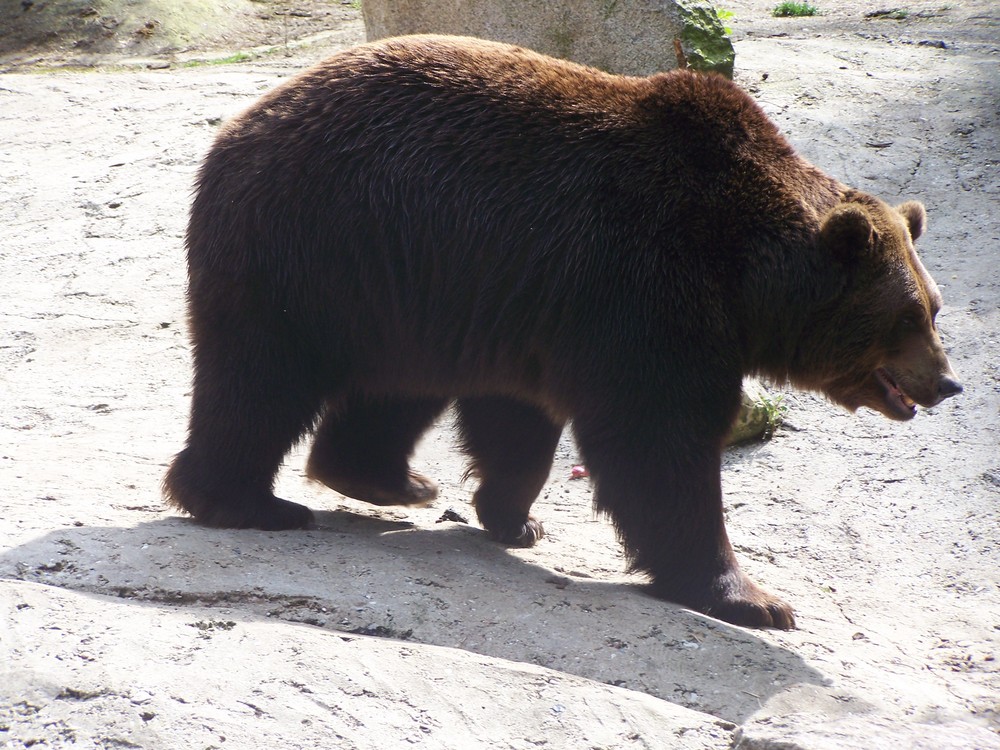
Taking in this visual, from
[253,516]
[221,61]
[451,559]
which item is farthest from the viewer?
[221,61]

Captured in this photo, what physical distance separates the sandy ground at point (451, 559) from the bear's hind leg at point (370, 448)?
7.0 inches

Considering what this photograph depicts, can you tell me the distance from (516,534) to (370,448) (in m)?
0.86

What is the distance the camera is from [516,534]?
560 cm

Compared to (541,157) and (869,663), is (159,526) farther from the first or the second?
(869,663)

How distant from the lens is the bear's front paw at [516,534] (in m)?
5.58

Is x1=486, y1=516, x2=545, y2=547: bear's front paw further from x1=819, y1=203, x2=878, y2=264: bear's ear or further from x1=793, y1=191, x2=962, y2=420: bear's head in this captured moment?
x1=819, y1=203, x2=878, y2=264: bear's ear

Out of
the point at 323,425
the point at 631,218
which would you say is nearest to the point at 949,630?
the point at 631,218

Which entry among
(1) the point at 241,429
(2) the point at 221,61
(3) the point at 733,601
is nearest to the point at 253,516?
(1) the point at 241,429

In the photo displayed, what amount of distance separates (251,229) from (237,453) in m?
0.97

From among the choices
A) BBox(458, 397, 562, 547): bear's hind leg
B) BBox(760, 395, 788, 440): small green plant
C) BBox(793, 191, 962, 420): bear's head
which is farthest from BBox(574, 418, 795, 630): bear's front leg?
BBox(760, 395, 788, 440): small green plant

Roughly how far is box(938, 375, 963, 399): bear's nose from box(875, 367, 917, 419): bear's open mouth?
198mm

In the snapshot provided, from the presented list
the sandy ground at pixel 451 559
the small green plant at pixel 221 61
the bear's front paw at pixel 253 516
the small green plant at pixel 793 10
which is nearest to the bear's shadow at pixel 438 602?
the sandy ground at pixel 451 559

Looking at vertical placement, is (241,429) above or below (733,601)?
above

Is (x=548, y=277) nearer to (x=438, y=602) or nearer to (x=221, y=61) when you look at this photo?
(x=438, y=602)
